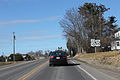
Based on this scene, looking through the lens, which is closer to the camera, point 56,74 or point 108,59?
point 56,74

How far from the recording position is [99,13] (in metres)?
72.8

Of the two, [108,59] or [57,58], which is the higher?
[57,58]

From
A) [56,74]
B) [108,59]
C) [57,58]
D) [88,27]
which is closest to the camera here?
[56,74]

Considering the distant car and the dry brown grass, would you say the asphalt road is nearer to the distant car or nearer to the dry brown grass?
the dry brown grass

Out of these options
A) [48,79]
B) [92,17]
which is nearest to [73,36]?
[92,17]

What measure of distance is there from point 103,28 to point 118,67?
5332 centimetres

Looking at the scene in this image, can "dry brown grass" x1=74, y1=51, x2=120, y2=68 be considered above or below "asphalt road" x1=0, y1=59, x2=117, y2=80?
above

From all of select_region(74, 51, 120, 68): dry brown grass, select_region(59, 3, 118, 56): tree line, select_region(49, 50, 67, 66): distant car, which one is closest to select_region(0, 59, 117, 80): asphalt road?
select_region(74, 51, 120, 68): dry brown grass

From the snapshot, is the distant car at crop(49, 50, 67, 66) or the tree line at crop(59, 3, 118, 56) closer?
the distant car at crop(49, 50, 67, 66)

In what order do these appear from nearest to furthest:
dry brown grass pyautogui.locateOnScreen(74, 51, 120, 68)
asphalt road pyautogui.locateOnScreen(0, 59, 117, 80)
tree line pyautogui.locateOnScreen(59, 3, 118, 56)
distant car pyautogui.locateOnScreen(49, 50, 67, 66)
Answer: asphalt road pyautogui.locateOnScreen(0, 59, 117, 80) → dry brown grass pyautogui.locateOnScreen(74, 51, 120, 68) → distant car pyautogui.locateOnScreen(49, 50, 67, 66) → tree line pyautogui.locateOnScreen(59, 3, 118, 56)

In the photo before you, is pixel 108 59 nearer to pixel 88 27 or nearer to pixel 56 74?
pixel 56 74

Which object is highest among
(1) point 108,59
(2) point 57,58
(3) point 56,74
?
(2) point 57,58

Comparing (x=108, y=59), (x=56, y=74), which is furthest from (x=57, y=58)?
(x=56, y=74)

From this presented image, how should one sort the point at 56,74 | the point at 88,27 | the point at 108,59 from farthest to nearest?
the point at 88,27
the point at 108,59
the point at 56,74
